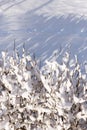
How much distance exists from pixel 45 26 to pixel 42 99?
7.59m

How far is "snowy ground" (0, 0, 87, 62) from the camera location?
33.9ft

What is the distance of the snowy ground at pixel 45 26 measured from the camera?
10344mm

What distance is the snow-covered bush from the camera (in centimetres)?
392

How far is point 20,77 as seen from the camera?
12.9ft

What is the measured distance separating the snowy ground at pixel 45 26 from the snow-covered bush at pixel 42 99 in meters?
5.44

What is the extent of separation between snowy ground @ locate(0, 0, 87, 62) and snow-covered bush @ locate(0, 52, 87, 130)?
17.9 feet

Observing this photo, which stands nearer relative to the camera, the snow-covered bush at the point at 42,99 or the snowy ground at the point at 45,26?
the snow-covered bush at the point at 42,99

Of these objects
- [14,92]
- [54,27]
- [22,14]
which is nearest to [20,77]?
[14,92]

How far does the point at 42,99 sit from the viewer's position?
13.6ft

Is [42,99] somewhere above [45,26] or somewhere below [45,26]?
above

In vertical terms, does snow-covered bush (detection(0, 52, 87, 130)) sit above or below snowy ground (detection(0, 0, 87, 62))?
above

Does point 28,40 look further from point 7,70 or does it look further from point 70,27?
point 7,70

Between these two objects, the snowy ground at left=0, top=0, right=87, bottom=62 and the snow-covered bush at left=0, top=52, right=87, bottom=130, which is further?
the snowy ground at left=0, top=0, right=87, bottom=62

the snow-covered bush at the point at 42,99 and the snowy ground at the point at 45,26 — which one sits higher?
the snow-covered bush at the point at 42,99
